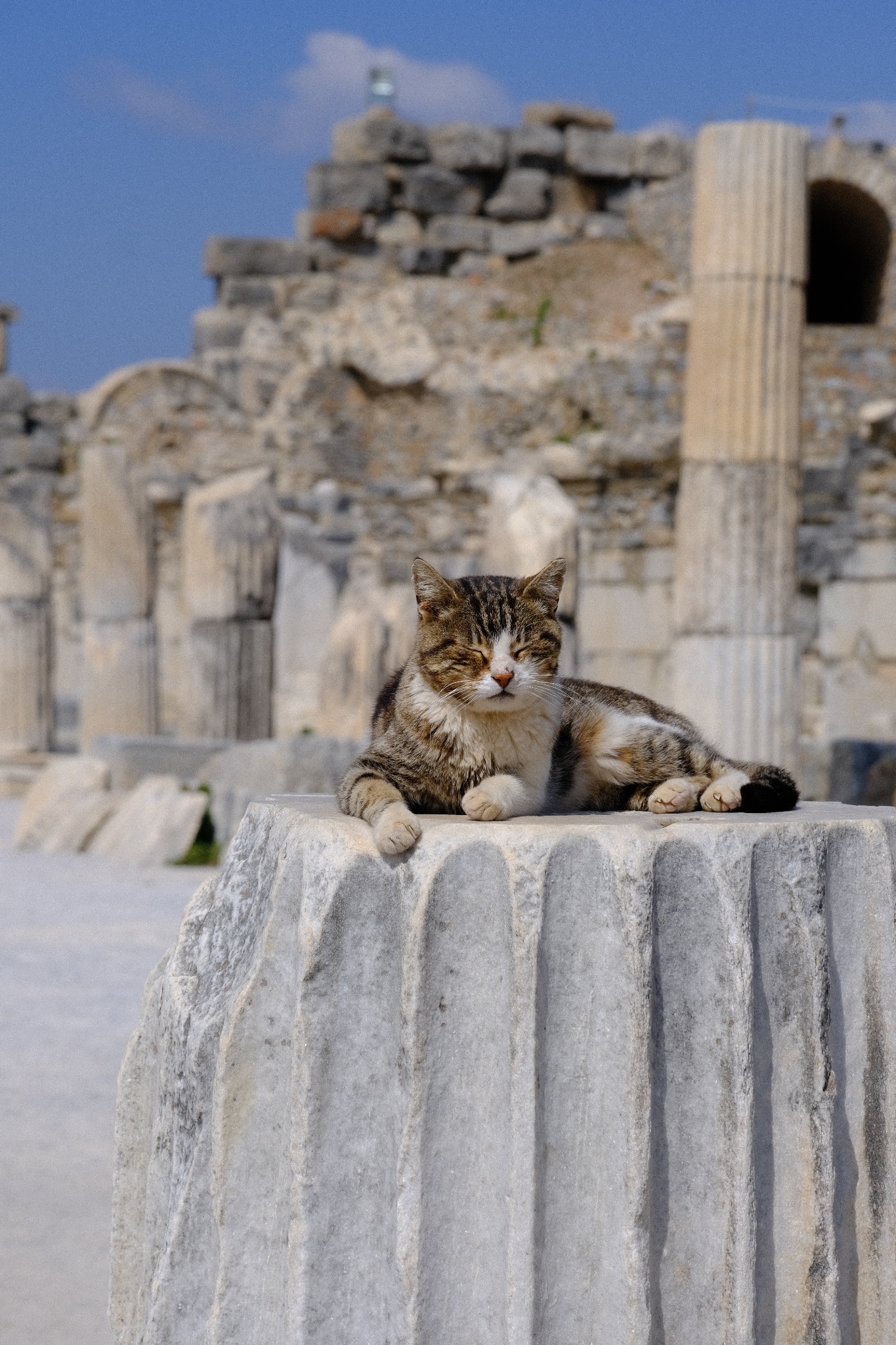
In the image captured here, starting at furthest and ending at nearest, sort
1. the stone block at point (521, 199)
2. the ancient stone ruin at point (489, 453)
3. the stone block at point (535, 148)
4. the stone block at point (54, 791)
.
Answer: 1. the stone block at point (535, 148)
2. the stone block at point (521, 199)
3. the stone block at point (54, 791)
4. the ancient stone ruin at point (489, 453)

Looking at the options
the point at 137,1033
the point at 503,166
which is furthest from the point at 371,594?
the point at 503,166

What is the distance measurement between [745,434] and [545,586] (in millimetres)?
5893

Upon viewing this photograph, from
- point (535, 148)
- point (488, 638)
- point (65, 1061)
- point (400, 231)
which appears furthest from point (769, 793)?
point (535, 148)

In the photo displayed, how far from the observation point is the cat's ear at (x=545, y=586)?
280 centimetres

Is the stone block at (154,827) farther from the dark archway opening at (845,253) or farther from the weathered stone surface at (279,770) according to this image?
the dark archway opening at (845,253)

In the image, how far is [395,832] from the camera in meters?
2.45

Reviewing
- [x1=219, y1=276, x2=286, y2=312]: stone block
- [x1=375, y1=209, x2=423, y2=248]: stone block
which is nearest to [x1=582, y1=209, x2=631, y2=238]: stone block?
[x1=375, y1=209, x2=423, y2=248]: stone block

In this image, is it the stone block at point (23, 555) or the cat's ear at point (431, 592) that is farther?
the stone block at point (23, 555)

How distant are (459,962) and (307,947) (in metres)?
0.26

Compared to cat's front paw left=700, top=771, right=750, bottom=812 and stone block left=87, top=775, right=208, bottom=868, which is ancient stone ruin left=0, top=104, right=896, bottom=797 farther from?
cat's front paw left=700, top=771, right=750, bottom=812

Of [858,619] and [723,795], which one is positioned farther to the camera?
[858,619]

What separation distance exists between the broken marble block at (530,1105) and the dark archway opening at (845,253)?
72.5 feet

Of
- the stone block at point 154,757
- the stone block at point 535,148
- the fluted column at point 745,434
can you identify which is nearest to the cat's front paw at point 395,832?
the fluted column at point 745,434

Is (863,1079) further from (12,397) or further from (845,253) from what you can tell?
(845,253)
